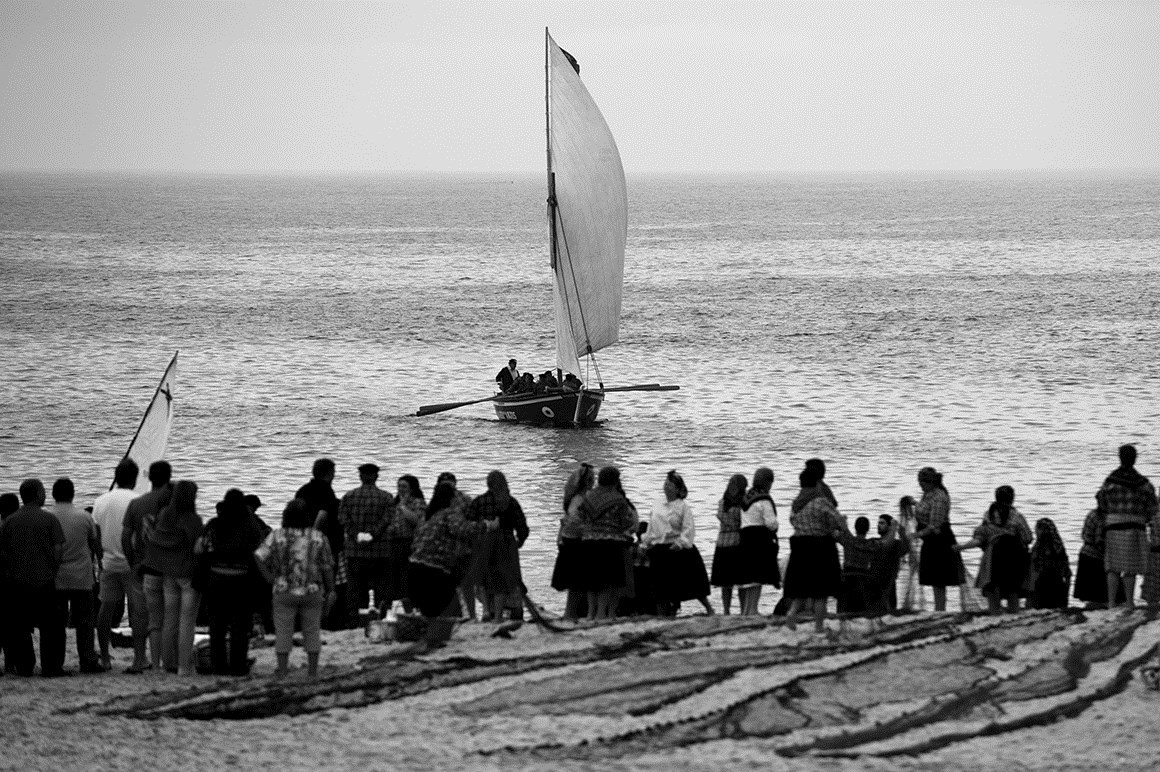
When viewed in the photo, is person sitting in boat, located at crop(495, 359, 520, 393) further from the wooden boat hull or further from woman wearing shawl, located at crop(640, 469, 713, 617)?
woman wearing shawl, located at crop(640, 469, 713, 617)

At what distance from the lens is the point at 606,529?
14.7m

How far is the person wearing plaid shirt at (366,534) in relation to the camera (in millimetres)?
15227

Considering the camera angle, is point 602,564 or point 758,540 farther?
point 758,540

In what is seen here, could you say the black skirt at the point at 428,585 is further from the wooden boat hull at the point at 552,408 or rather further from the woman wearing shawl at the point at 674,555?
the wooden boat hull at the point at 552,408

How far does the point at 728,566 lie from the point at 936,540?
1726mm

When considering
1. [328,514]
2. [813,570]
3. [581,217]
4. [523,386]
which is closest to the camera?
[813,570]

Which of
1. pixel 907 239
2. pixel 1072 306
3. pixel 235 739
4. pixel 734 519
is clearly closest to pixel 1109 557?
pixel 734 519

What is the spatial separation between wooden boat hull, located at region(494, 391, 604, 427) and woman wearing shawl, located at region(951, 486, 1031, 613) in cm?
2650

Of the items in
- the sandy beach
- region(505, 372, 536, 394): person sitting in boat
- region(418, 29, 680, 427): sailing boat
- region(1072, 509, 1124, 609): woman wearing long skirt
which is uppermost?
region(418, 29, 680, 427): sailing boat

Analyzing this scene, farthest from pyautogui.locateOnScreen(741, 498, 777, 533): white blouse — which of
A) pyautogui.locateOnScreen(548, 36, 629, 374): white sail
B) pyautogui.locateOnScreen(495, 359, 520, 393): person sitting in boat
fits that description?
pyautogui.locateOnScreen(548, 36, 629, 374): white sail

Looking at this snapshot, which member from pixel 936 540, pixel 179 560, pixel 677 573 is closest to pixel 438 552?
pixel 179 560

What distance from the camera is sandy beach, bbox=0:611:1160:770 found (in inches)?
446

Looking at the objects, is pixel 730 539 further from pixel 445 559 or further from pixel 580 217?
pixel 580 217

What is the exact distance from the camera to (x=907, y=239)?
138250 millimetres
